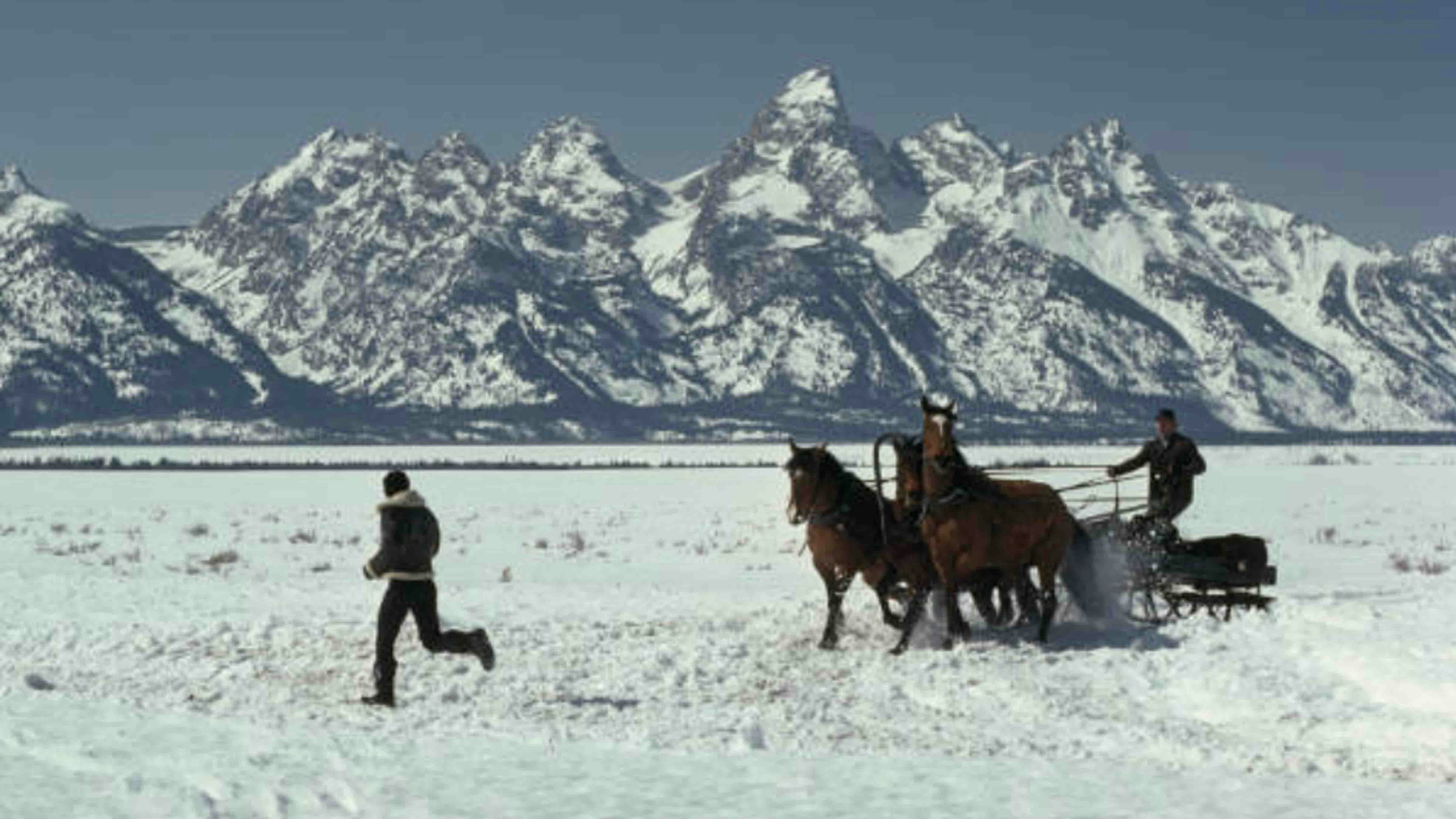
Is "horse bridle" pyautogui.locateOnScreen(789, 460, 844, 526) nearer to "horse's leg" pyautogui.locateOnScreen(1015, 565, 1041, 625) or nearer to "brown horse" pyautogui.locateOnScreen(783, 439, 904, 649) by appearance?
"brown horse" pyautogui.locateOnScreen(783, 439, 904, 649)

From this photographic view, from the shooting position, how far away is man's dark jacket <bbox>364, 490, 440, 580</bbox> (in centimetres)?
1458

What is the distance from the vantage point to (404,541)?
1459cm

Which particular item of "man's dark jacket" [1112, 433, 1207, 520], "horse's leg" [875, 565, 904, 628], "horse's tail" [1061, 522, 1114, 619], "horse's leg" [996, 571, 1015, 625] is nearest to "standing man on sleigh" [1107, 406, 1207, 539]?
"man's dark jacket" [1112, 433, 1207, 520]

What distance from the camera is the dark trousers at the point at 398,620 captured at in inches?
579

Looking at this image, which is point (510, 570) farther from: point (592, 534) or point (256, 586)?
point (592, 534)

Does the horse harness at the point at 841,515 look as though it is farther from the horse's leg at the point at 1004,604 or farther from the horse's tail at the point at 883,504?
the horse's leg at the point at 1004,604

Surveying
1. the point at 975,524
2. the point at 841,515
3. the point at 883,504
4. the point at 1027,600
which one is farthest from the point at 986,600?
the point at 841,515

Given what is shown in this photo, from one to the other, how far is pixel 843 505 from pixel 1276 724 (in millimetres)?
5118

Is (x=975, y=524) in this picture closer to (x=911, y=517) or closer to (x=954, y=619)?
(x=911, y=517)

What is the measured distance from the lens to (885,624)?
19141 millimetres

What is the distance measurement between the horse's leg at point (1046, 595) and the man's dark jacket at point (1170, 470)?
198 cm

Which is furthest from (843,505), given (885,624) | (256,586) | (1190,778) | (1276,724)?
(256,586)

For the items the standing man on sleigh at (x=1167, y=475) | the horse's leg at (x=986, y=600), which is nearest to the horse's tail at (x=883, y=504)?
the horse's leg at (x=986, y=600)

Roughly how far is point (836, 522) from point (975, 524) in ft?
4.87
